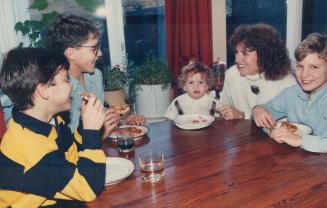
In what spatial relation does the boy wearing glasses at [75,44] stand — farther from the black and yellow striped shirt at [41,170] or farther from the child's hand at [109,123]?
the black and yellow striped shirt at [41,170]

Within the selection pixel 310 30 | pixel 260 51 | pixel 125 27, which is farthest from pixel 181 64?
pixel 260 51

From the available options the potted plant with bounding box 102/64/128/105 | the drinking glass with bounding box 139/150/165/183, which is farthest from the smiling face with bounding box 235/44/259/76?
the potted plant with bounding box 102/64/128/105

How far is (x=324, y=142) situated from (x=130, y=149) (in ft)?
2.73

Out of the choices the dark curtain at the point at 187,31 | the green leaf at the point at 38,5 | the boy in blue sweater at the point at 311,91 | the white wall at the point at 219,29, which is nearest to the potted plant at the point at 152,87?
the dark curtain at the point at 187,31

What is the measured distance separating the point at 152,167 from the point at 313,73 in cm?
96

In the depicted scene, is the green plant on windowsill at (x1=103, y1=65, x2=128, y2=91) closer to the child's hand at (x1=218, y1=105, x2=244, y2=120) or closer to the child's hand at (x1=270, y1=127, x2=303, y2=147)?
the child's hand at (x1=218, y1=105, x2=244, y2=120)

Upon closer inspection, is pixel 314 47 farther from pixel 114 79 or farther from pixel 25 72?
pixel 114 79

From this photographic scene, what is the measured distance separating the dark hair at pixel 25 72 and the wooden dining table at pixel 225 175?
1.50 ft

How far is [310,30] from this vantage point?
15.0ft

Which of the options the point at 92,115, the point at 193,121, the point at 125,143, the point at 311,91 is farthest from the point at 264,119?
the point at 92,115

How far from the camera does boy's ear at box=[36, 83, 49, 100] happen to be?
134cm

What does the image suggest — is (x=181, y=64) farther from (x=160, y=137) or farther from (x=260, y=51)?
(x=160, y=137)

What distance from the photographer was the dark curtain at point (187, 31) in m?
4.27

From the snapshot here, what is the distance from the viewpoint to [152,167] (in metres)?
1.38
